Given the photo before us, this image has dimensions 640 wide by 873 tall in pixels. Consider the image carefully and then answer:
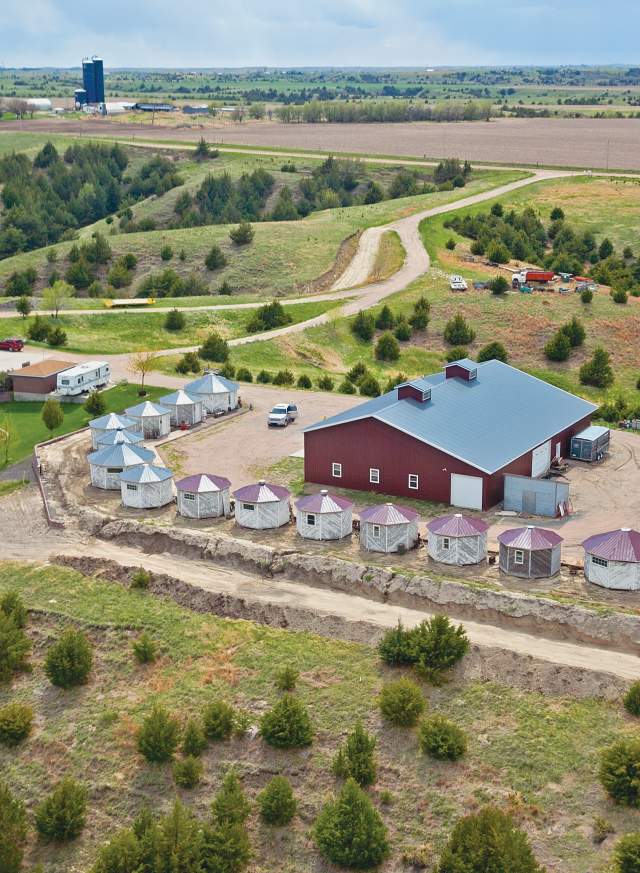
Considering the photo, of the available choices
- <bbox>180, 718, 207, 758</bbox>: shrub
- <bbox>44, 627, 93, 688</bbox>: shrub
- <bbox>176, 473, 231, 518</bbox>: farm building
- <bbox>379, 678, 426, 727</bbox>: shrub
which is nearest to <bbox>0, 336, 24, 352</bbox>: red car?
<bbox>176, 473, 231, 518</bbox>: farm building

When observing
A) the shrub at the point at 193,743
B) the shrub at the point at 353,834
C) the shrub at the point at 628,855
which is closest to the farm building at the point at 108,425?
the shrub at the point at 193,743

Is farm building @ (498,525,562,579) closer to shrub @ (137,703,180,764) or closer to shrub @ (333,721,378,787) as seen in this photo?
shrub @ (333,721,378,787)

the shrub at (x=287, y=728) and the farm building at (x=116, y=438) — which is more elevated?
the farm building at (x=116, y=438)

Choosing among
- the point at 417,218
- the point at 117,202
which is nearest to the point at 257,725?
the point at 417,218

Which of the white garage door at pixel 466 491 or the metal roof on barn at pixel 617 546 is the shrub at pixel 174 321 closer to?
the white garage door at pixel 466 491

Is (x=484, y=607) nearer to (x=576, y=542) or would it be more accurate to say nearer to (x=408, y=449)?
(x=576, y=542)

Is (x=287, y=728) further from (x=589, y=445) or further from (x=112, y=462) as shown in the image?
(x=589, y=445)
